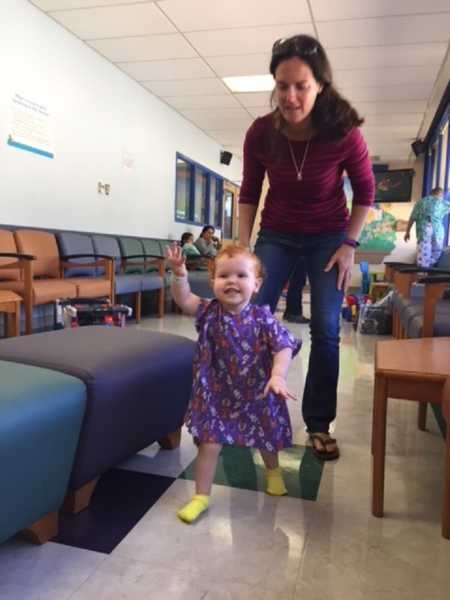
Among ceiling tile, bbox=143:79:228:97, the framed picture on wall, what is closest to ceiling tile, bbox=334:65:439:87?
ceiling tile, bbox=143:79:228:97

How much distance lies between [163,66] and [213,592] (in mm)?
5445

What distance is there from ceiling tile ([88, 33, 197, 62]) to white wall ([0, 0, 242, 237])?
149 millimetres

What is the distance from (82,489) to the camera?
1.30m

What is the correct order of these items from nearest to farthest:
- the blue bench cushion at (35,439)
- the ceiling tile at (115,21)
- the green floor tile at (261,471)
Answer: the blue bench cushion at (35,439) < the green floor tile at (261,471) < the ceiling tile at (115,21)

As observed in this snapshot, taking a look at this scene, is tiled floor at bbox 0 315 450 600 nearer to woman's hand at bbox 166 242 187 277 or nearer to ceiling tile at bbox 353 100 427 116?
woman's hand at bbox 166 242 187 277

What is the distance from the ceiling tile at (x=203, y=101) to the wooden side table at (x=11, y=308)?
14.8 feet

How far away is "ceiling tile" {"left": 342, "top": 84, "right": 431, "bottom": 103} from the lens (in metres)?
5.95

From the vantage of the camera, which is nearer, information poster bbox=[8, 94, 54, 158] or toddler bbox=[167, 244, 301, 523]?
toddler bbox=[167, 244, 301, 523]

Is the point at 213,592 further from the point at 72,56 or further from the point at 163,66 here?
the point at 163,66

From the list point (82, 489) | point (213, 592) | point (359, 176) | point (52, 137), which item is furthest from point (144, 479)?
point (52, 137)

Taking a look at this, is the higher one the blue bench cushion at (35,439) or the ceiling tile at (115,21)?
the ceiling tile at (115,21)

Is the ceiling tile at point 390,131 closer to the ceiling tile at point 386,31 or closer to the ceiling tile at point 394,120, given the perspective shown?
the ceiling tile at point 394,120

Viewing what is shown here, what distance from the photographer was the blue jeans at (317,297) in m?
1.72

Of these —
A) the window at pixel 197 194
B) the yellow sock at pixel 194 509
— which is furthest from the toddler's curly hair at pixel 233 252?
the window at pixel 197 194
